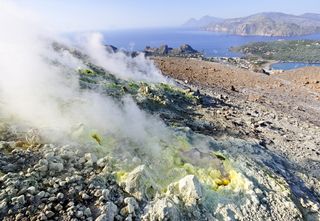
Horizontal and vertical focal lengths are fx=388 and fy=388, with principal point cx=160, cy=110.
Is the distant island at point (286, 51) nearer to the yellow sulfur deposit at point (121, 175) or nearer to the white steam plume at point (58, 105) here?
the white steam plume at point (58, 105)

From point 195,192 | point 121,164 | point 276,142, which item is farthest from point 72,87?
point 276,142

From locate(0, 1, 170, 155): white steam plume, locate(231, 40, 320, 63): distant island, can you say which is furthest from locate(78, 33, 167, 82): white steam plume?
locate(231, 40, 320, 63): distant island

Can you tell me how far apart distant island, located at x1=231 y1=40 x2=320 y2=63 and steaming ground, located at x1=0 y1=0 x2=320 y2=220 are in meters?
92.1

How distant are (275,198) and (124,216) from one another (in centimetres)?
350

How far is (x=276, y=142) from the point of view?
590 inches

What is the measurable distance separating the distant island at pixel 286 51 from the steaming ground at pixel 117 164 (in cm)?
9205

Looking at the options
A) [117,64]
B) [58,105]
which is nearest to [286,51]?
[117,64]

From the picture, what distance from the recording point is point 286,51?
4491 inches

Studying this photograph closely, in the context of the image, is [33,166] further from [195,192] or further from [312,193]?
[312,193]

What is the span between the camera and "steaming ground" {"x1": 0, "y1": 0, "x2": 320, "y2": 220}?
698 centimetres

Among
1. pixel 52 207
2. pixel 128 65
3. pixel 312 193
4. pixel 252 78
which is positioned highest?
pixel 52 207

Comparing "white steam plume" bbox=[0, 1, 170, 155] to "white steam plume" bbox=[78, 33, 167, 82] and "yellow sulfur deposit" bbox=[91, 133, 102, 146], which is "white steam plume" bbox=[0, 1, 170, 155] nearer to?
"yellow sulfur deposit" bbox=[91, 133, 102, 146]

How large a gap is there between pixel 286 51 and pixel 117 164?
374 ft

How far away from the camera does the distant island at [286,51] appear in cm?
10119
